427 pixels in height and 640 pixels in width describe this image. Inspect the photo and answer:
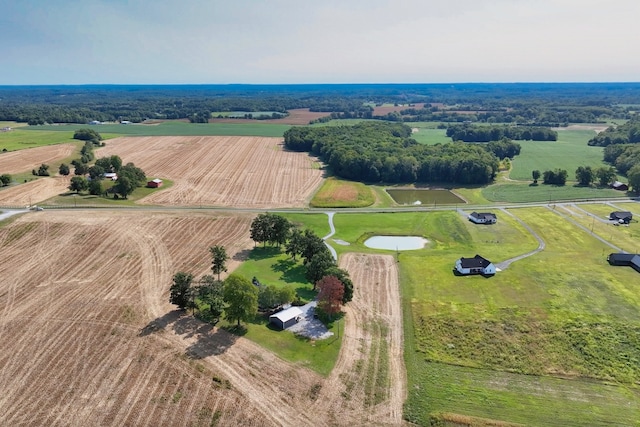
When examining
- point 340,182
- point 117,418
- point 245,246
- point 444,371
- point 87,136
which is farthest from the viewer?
point 87,136

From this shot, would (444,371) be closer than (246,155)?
Yes

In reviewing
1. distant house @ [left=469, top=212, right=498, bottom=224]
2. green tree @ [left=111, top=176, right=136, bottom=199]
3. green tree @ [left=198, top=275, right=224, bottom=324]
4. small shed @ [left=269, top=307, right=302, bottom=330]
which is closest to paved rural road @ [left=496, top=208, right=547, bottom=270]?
distant house @ [left=469, top=212, right=498, bottom=224]

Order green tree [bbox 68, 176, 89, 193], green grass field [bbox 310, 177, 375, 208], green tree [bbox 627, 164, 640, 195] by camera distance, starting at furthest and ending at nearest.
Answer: green tree [bbox 627, 164, 640, 195] → green tree [bbox 68, 176, 89, 193] → green grass field [bbox 310, 177, 375, 208]

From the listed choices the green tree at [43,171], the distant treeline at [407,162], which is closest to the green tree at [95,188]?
the green tree at [43,171]

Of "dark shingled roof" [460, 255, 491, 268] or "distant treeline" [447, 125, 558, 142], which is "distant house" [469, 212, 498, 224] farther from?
"distant treeline" [447, 125, 558, 142]

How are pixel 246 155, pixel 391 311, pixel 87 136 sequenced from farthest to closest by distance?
pixel 87 136 < pixel 246 155 < pixel 391 311

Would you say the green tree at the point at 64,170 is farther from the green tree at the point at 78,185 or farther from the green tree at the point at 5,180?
the green tree at the point at 78,185

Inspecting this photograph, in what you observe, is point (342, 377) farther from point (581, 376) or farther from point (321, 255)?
point (581, 376)

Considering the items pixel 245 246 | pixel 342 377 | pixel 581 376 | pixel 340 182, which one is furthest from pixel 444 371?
pixel 340 182
